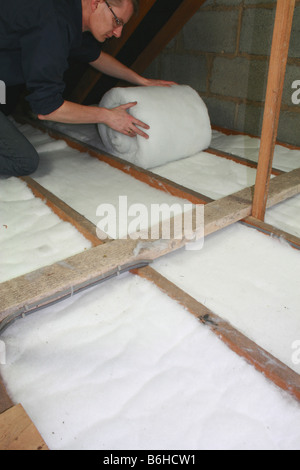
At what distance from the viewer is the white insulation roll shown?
2051 mm

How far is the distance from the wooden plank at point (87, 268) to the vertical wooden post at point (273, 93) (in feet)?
0.28

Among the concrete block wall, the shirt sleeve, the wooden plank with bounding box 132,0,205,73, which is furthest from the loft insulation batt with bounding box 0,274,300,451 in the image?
the wooden plank with bounding box 132,0,205,73

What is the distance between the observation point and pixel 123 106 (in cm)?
201

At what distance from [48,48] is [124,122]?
552mm

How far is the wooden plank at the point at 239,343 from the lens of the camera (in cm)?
89

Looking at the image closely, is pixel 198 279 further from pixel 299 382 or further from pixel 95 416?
pixel 95 416

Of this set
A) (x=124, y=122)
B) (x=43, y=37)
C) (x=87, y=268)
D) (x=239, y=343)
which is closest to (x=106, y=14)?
(x=43, y=37)

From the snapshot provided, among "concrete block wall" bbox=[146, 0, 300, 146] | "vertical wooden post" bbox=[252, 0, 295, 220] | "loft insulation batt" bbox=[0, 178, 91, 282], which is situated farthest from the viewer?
"concrete block wall" bbox=[146, 0, 300, 146]

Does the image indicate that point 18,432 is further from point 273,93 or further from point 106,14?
point 106,14

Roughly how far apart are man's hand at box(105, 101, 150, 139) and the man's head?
1.23 ft

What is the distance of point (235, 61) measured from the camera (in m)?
2.54

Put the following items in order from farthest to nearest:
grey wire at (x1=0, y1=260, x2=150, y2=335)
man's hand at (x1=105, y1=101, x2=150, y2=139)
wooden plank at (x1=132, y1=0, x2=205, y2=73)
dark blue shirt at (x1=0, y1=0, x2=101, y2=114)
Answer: wooden plank at (x1=132, y1=0, x2=205, y2=73), man's hand at (x1=105, y1=101, x2=150, y2=139), dark blue shirt at (x1=0, y1=0, x2=101, y2=114), grey wire at (x1=0, y1=260, x2=150, y2=335)

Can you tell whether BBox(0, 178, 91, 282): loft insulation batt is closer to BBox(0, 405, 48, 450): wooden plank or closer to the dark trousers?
the dark trousers

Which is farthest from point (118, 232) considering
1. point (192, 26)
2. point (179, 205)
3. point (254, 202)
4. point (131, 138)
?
point (192, 26)
